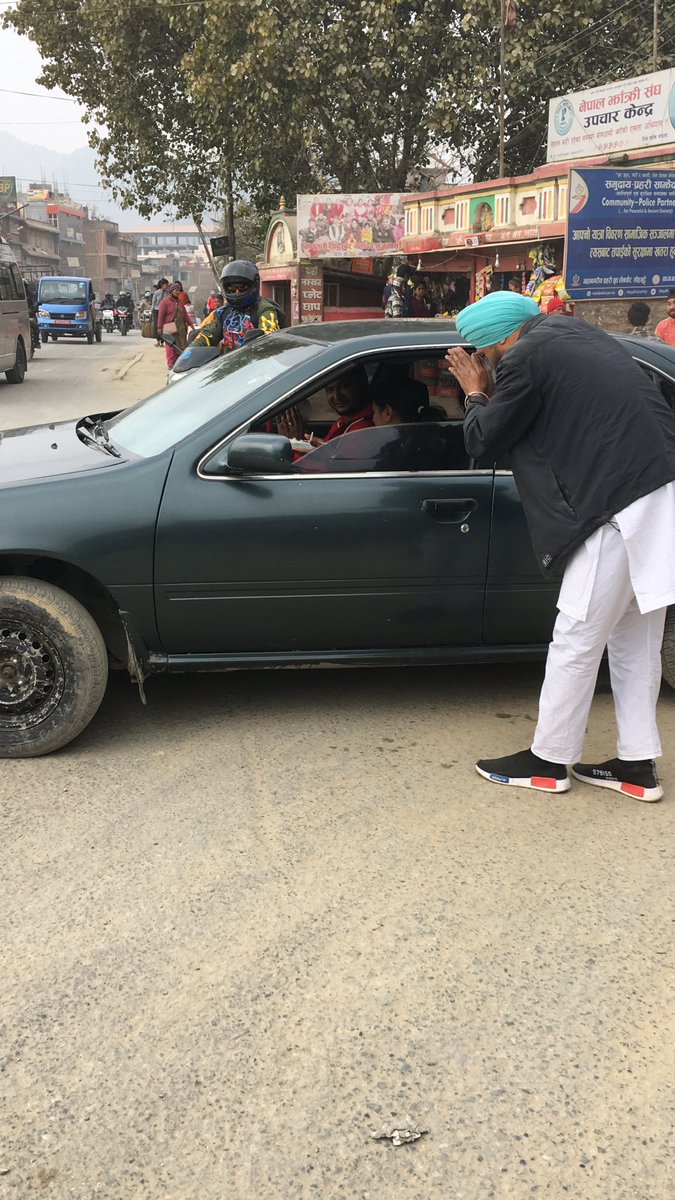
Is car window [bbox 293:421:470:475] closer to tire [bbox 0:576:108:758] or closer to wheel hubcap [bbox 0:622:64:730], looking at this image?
tire [bbox 0:576:108:758]

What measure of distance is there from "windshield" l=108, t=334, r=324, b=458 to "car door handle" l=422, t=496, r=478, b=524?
0.75 metres

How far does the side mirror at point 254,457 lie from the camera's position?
363cm

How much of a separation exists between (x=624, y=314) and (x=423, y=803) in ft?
33.1

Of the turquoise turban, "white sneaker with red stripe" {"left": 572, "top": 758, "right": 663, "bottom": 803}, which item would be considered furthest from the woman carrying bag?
"white sneaker with red stripe" {"left": 572, "top": 758, "right": 663, "bottom": 803}


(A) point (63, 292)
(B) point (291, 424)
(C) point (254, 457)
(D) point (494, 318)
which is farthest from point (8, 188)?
(D) point (494, 318)

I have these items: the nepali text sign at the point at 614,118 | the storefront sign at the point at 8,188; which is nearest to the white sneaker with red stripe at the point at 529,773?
the nepali text sign at the point at 614,118

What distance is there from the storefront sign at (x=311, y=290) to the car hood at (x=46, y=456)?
18.3 m

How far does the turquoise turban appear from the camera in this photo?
326 cm

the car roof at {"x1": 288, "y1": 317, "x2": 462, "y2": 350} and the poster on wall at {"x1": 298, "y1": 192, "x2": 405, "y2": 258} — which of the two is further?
the poster on wall at {"x1": 298, "y1": 192, "x2": 405, "y2": 258}

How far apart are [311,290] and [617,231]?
11.4 metres

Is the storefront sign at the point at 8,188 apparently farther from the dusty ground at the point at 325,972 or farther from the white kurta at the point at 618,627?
the white kurta at the point at 618,627

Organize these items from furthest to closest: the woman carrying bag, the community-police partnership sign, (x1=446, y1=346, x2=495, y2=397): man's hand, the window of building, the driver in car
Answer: the window of building → the woman carrying bag → the community-police partnership sign → the driver in car → (x1=446, y1=346, x2=495, y2=397): man's hand

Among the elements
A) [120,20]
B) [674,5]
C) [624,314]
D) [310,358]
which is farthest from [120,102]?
[310,358]

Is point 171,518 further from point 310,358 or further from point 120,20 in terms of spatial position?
point 120,20
